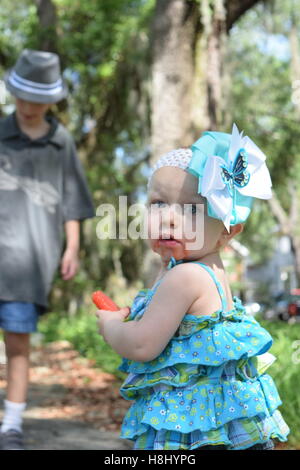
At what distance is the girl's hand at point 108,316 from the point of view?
1.87 m

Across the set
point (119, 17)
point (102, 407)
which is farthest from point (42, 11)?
point (102, 407)

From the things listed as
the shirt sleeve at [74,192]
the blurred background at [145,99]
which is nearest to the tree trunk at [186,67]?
the blurred background at [145,99]

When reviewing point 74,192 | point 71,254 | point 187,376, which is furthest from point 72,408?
point 187,376

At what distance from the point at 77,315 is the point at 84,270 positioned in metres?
1.05

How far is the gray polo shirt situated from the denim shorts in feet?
0.12

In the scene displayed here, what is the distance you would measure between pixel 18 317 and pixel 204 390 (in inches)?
65.7

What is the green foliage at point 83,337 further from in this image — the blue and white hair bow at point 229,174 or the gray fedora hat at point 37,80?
the blue and white hair bow at point 229,174

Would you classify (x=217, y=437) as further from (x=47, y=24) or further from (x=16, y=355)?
(x=47, y=24)

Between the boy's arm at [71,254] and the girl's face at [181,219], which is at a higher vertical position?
the girl's face at [181,219]

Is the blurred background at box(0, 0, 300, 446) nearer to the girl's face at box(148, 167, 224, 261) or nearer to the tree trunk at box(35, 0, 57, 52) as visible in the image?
the tree trunk at box(35, 0, 57, 52)

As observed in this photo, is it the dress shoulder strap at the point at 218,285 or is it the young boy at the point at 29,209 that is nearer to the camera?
the dress shoulder strap at the point at 218,285

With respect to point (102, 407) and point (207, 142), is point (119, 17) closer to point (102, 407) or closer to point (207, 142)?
point (102, 407)

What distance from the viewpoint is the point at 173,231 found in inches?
71.9

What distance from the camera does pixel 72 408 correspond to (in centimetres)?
438
